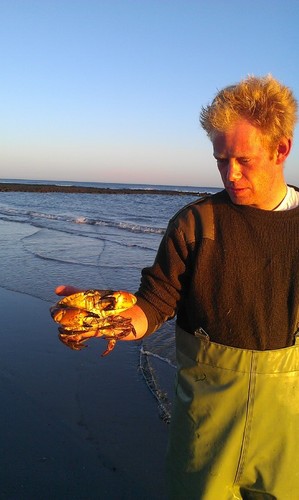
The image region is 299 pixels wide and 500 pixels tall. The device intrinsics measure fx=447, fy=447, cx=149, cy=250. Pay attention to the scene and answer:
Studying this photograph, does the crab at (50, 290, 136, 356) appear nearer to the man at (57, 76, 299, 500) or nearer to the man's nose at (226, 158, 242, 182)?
the man at (57, 76, 299, 500)

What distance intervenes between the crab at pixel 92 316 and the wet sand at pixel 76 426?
1680mm

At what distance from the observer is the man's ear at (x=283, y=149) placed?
2365 mm

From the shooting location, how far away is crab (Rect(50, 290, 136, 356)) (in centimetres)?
245

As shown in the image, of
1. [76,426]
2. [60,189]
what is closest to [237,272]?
[76,426]

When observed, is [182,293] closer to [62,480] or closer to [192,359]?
[192,359]

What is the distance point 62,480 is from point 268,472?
6.36 feet

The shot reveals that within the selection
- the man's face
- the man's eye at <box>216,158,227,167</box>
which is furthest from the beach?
the man's eye at <box>216,158,227,167</box>

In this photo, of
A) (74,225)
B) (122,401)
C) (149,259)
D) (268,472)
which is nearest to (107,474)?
(122,401)

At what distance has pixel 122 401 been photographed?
471 cm

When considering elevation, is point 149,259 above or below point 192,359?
below

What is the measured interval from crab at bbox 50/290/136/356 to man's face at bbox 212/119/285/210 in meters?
0.83

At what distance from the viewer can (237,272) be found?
2387mm

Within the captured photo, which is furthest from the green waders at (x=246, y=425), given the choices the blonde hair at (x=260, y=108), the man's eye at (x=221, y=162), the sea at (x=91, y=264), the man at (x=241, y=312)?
the sea at (x=91, y=264)

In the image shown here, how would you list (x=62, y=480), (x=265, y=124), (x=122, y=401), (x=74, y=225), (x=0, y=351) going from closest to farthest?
(x=265, y=124), (x=62, y=480), (x=122, y=401), (x=0, y=351), (x=74, y=225)
